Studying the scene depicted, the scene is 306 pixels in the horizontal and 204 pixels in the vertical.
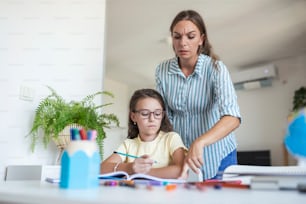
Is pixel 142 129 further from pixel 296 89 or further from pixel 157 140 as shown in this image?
pixel 296 89

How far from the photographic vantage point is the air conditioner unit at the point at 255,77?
4473mm

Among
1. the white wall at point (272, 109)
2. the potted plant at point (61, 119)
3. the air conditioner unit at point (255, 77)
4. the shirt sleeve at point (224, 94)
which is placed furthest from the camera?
the air conditioner unit at point (255, 77)

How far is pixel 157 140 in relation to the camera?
1.13 m

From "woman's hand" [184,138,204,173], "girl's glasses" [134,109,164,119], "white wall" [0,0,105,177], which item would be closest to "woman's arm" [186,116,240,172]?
"woman's hand" [184,138,204,173]

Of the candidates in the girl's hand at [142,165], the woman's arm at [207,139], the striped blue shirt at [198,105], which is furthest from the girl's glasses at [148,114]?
the girl's hand at [142,165]

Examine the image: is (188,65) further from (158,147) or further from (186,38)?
(158,147)

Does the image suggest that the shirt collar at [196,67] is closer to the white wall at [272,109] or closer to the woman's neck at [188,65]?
the woman's neck at [188,65]

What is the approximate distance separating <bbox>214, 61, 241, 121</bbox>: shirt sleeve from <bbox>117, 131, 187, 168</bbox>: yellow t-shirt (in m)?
0.19

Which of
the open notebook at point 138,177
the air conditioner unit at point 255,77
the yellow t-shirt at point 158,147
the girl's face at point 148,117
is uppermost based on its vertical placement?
the air conditioner unit at point 255,77

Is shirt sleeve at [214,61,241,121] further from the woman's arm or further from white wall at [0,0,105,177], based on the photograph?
white wall at [0,0,105,177]

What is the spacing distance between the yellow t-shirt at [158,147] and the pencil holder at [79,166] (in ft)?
1.70

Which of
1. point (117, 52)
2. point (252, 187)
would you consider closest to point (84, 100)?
point (252, 187)

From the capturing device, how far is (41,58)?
171 cm

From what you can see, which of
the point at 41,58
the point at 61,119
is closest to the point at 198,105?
the point at 61,119
